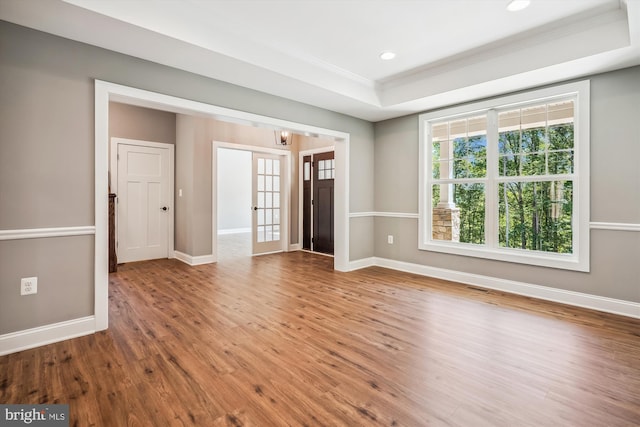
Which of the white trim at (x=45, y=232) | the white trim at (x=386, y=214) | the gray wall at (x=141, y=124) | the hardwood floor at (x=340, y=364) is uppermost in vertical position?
the gray wall at (x=141, y=124)

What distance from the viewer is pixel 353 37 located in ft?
10.2

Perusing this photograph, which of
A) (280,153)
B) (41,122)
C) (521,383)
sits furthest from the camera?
(280,153)

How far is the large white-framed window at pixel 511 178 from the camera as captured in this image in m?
3.43

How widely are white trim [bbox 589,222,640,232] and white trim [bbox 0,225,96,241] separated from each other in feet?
16.0

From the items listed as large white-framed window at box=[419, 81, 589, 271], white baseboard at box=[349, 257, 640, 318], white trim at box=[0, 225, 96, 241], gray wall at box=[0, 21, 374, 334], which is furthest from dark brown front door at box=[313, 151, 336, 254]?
white trim at box=[0, 225, 96, 241]

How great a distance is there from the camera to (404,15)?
2734 millimetres

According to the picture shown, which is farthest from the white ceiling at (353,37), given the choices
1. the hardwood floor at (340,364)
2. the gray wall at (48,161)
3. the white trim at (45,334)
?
the hardwood floor at (340,364)

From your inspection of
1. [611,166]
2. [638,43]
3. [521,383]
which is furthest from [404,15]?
[521,383]

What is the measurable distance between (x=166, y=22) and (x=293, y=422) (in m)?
2.97

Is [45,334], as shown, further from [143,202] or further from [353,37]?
[353,37]

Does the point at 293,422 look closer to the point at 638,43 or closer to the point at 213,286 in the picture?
the point at 213,286

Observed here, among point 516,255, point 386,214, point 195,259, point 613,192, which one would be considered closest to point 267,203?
point 195,259

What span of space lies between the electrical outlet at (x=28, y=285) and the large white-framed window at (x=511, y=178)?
4438 millimetres

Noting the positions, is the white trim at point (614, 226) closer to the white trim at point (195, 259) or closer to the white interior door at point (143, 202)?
the white trim at point (195, 259)
